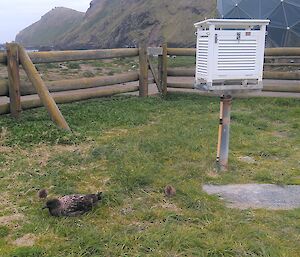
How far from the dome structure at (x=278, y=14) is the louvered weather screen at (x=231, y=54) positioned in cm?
1656

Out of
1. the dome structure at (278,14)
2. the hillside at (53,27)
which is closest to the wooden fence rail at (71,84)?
the dome structure at (278,14)

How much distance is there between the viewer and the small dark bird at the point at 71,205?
13.0ft

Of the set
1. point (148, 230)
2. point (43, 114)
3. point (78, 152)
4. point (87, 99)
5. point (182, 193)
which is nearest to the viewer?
point (148, 230)

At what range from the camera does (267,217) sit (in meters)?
4.05

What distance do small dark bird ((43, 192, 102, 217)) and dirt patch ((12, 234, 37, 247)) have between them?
373mm

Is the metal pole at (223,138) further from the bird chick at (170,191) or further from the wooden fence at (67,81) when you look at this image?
the wooden fence at (67,81)

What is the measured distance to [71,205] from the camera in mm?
4016

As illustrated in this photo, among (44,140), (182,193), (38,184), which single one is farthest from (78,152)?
(182,193)

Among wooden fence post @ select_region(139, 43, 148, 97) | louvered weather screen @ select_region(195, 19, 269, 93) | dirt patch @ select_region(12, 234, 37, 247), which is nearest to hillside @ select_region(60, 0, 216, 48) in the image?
wooden fence post @ select_region(139, 43, 148, 97)

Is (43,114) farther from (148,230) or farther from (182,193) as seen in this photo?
(148,230)

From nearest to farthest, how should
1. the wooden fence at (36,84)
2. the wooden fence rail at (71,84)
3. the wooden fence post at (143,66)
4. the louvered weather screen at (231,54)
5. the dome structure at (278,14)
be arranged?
the louvered weather screen at (231,54)
the wooden fence at (36,84)
the wooden fence rail at (71,84)
the wooden fence post at (143,66)
the dome structure at (278,14)

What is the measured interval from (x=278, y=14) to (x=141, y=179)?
18.2 metres

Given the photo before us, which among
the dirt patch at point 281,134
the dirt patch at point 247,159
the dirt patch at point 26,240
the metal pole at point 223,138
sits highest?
the metal pole at point 223,138

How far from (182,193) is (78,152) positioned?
77.7 inches
